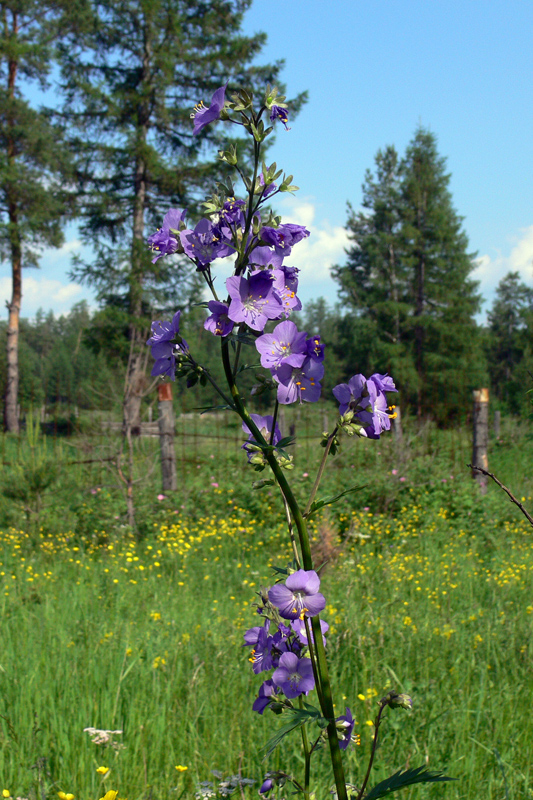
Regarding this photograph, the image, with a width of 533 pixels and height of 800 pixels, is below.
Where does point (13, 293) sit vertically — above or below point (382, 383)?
above

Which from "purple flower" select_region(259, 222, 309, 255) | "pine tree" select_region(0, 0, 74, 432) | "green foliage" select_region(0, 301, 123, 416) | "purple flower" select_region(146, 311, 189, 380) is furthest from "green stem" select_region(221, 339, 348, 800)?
"pine tree" select_region(0, 0, 74, 432)

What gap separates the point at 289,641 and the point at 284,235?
91 centimetres

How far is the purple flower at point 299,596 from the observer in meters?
1.11

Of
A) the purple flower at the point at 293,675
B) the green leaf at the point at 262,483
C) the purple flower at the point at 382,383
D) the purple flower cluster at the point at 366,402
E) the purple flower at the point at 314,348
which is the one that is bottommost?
the purple flower at the point at 293,675

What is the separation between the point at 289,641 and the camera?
133 centimetres

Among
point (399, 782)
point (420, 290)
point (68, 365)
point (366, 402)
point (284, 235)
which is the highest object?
point (420, 290)

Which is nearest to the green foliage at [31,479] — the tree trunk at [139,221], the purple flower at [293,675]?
the purple flower at [293,675]

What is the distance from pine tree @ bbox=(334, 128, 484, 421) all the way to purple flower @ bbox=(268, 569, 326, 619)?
25244 millimetres

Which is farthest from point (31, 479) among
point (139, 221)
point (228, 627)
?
point (139, 221)

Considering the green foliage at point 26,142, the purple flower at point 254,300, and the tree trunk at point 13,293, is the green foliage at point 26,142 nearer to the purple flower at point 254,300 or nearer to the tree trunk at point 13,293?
the tree trunk at point 13,293

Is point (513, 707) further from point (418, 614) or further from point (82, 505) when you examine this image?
point (82, 505)

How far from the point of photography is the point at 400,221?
28969 millimetres

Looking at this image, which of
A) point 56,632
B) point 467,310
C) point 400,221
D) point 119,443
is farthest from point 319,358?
point 400,221

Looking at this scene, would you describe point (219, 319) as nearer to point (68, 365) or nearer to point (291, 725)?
point (291, 725)
